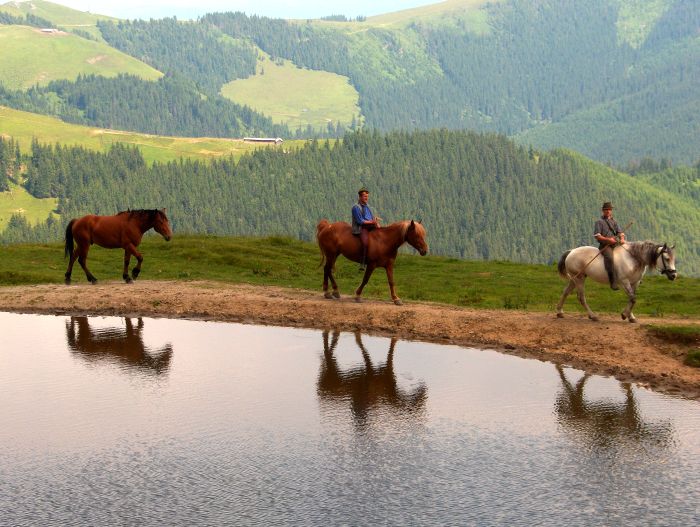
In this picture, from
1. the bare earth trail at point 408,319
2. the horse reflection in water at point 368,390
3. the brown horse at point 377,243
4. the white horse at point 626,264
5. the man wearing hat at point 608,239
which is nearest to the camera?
the horse reflection in water at point 368,390

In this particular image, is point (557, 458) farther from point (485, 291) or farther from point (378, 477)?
point (485, 291)

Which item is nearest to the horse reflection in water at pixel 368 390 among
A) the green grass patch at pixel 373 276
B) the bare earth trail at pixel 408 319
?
the bare earth trail at pixel 408 319

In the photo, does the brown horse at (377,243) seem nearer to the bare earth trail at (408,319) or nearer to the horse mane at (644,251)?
the bare earth trail at (408,319)

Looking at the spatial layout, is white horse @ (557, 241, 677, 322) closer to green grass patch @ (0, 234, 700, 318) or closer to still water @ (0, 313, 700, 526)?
green grass patch @ (0, 234, 700, 318)

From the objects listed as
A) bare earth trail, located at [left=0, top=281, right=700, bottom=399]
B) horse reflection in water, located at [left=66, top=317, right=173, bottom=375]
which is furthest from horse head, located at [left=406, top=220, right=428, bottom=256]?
horse reflection in water, located at [left=66, top=317, right=173, bottom=375]

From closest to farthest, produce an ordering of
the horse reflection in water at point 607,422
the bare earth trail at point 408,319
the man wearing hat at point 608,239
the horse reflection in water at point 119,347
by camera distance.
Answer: the horse reflection in water at point 607,422, the bare earth trail at point 408,319, the horse reflection in water at point 119,347, the man wearing hat at point 608,239

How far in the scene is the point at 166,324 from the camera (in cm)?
2806

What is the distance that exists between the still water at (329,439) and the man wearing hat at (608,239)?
5.14 metres

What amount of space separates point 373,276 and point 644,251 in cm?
1977

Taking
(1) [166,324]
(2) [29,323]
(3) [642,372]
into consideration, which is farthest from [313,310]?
(3) [642,372]

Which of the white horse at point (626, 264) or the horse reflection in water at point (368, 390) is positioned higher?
the white horse at point (626, 264)

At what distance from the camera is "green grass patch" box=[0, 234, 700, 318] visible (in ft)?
119

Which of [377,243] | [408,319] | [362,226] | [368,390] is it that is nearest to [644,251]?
[408,319]

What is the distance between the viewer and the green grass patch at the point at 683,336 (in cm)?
2197
